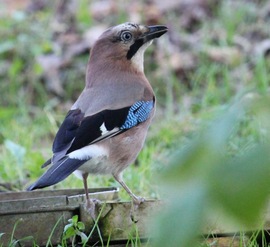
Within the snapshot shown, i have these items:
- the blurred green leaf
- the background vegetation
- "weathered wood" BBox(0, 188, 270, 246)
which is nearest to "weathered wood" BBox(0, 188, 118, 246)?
"weathered wood" BBox(0, 188, 270, 246)

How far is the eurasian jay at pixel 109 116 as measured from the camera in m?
2.80

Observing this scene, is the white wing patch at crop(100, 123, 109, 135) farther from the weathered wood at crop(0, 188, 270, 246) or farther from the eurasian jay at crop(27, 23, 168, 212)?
the weathered wood at crop(0, 188, 270, 246)

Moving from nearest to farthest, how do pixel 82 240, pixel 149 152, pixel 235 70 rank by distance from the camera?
pixel 82 240, pixel 149 152, pixel 235 70

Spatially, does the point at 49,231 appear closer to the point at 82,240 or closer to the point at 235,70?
the point at 82,240

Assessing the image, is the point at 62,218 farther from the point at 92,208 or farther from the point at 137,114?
the point at 137,114

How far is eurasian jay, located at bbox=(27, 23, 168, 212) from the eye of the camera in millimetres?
2803

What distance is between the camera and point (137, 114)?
315 cm

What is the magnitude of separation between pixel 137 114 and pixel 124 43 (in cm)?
62

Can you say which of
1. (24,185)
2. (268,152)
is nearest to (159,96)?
(24,185)

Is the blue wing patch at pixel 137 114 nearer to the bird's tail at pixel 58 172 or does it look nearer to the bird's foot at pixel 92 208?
the bird's tail at pixel 58 172

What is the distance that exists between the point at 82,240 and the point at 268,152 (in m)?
1.95

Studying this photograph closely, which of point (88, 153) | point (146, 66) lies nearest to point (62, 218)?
point (88, 153)

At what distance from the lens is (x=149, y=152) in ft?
14.8

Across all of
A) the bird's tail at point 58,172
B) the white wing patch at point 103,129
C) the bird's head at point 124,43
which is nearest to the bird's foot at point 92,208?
the bird's tail at point 58,172
